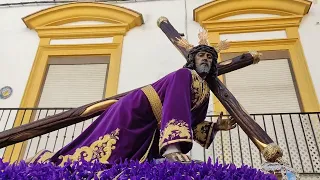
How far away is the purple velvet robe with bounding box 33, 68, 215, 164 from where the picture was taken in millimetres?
2062

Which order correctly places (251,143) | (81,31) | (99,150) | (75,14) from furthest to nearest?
1. (75,14)
2. (81,31)
3. (251,143)
4. (99,150)

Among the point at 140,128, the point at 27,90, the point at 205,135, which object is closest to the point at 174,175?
the point at 140,128

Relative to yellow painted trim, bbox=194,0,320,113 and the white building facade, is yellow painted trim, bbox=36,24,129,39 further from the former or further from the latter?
yellow painted trim, bbox=194,0,320,113

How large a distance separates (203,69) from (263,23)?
3.99 m

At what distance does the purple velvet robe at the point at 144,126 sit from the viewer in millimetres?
2062

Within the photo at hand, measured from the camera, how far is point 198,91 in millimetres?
2461

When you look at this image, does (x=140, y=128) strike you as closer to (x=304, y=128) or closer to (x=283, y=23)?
(x=304, y=128)

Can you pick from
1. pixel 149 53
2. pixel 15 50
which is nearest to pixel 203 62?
pixel 149 53

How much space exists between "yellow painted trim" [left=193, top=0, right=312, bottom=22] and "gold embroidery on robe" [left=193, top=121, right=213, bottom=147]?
4.02 m

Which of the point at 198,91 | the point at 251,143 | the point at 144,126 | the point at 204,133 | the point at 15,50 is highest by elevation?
the point at 15,50

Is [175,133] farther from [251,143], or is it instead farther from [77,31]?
[77,31]

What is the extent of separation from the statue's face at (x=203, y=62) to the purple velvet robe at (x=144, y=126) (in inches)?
6.7

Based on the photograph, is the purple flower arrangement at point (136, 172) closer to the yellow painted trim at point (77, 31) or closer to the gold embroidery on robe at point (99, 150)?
the gold embroidery on robe at point (99, 150)

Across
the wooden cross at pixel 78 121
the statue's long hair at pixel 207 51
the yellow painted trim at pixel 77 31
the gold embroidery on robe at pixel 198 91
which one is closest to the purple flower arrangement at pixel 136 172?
the wooden cross at pixel 78 121
